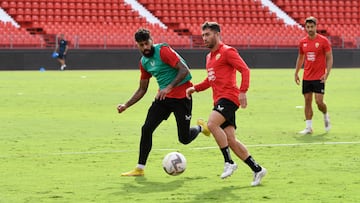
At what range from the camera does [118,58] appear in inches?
1794

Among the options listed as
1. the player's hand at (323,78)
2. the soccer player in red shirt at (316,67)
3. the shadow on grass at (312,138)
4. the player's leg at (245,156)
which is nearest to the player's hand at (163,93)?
the player's leg at (245,156)

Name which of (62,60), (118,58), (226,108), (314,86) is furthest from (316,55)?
(118,58)

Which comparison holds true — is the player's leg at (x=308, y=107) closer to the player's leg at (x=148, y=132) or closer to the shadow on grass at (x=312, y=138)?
the shadow on grass at (x=312, y=138)

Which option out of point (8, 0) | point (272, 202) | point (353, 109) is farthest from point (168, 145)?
point (8, 0)

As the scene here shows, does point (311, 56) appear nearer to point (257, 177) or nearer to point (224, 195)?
point (257, 177)

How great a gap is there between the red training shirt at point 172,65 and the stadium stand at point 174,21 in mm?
33462

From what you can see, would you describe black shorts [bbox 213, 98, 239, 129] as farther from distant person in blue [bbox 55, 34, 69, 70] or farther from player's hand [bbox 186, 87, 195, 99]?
distant person in blue [bbox 55, 34, 69, 70]

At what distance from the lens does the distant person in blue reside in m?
42.5

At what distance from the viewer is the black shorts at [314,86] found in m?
15.8

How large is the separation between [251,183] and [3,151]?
15.6 ft

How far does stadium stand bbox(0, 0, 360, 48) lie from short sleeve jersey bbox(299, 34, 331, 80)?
29235 mm

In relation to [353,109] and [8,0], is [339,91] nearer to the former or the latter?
[353,109]

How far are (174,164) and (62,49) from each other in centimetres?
3340

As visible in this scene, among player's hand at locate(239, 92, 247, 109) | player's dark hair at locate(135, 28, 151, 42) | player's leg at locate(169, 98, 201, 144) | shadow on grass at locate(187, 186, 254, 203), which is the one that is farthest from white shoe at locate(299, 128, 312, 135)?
player's hand at locate(239, 92, 247, 109)
